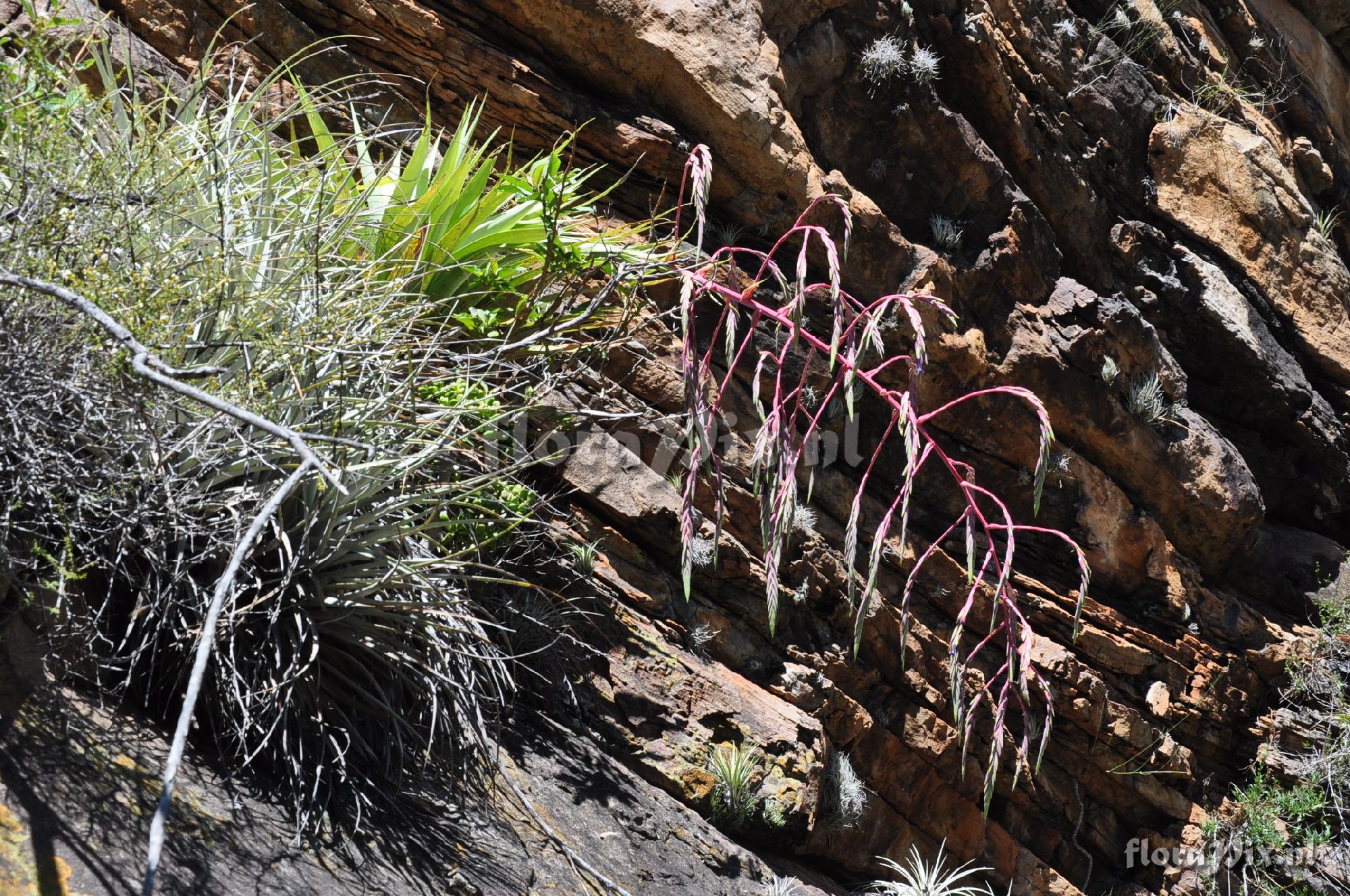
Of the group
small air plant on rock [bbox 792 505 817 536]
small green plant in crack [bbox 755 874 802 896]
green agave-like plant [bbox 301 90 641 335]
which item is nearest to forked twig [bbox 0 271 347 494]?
green agave-like plant [bbox 301 90 641 335]

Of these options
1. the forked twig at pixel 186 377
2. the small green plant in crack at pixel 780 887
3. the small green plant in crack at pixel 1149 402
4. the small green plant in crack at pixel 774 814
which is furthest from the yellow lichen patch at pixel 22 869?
the small green plant in crack at pixel 1149 402

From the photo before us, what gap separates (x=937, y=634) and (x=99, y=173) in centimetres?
445

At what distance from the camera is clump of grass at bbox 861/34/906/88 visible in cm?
550

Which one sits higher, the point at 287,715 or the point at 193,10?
the point at 193,10

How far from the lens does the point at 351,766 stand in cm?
291

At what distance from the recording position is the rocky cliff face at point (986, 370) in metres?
4.62

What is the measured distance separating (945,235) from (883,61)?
0.98m

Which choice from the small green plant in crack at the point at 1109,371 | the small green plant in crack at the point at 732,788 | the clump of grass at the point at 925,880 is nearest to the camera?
the small green plant in crack at the point at 732,788

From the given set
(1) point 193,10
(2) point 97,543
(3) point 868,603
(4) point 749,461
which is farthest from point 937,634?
(1) point 193,10

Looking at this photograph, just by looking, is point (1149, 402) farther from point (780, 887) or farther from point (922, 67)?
point (780, 887)

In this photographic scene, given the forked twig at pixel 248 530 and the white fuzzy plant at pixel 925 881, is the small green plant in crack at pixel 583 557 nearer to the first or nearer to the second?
the white fuzzy plant at pixel 925 881

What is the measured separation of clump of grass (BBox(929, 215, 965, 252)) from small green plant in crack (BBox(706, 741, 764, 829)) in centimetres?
302

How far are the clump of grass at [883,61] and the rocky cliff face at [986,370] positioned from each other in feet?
0.17

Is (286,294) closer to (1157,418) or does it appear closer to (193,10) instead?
(193,10)
